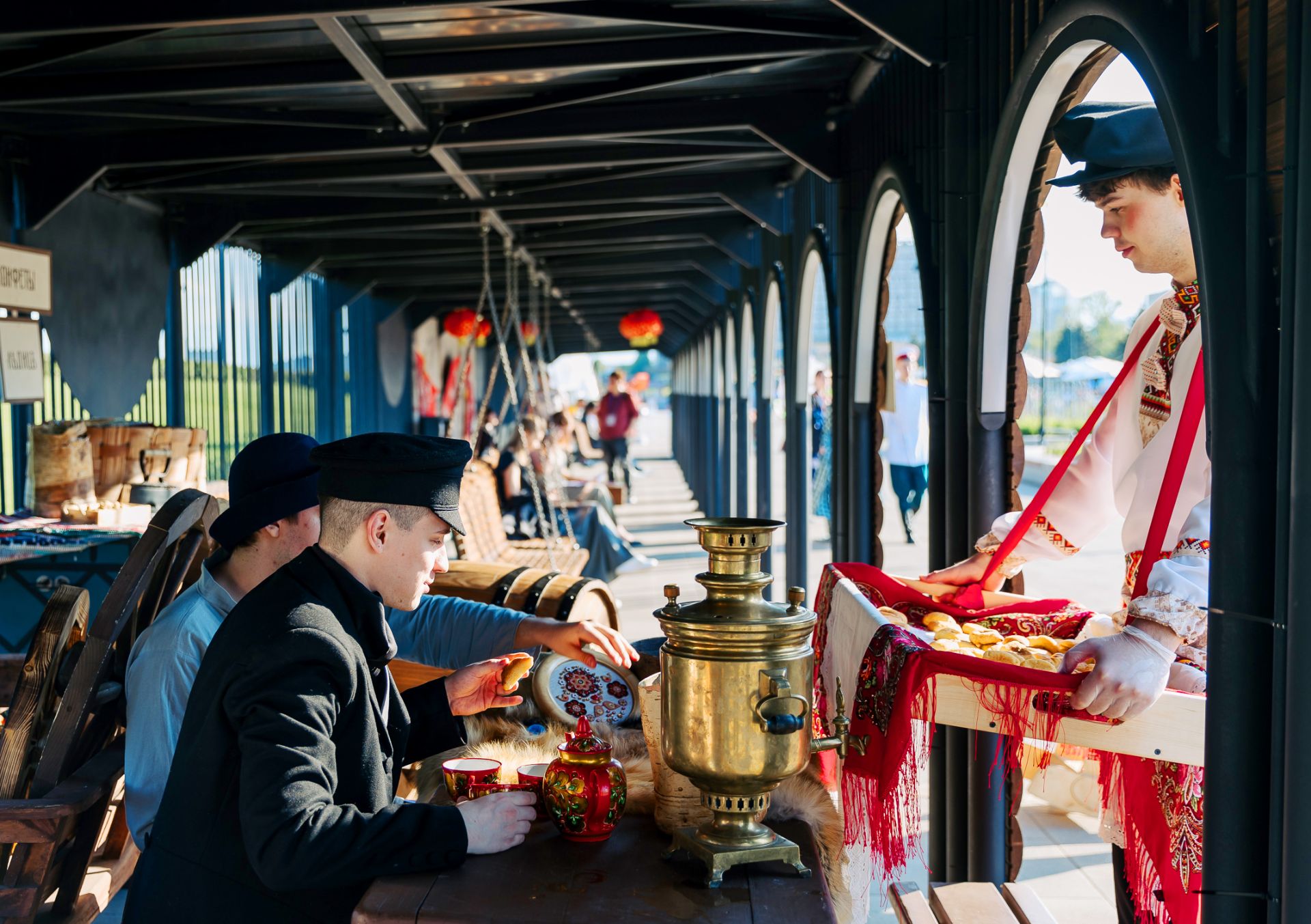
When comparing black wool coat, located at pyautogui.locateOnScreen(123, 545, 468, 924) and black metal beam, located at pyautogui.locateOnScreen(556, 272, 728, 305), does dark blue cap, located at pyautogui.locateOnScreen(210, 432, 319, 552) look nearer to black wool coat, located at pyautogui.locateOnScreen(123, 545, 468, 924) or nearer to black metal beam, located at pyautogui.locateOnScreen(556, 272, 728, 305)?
black wool coat, located at pyautogui.locateOnScreen(123, 545, 468, 924)

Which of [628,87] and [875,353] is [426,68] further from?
[875,353]

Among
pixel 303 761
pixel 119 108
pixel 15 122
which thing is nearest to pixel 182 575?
pixel 303 761

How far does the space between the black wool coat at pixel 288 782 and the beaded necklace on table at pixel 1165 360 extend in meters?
1.49

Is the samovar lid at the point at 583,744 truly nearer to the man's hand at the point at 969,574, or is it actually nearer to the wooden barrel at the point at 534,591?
the man's hand at the point at 969,574

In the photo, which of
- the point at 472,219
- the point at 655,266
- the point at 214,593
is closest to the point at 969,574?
the point at 214,593

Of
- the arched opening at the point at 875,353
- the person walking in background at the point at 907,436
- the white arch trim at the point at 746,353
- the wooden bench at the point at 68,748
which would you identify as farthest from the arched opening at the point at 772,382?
the wooden bench at the point at 68,748

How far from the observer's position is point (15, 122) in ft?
19.2

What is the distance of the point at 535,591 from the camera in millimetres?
3904

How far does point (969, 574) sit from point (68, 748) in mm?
1982

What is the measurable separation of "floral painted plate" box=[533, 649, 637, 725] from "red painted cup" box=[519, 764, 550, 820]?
2.74ft

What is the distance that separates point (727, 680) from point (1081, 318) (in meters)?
55.6

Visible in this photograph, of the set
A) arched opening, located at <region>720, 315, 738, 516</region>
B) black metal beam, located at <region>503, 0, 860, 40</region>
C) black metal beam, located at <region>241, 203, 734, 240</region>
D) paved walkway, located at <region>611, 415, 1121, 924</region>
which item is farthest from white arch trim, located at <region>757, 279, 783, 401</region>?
black metal beam, located at <region>503, 0, 860, 40</region>

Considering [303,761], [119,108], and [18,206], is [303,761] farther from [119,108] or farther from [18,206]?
[18,206]

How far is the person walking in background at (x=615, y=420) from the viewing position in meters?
16.7
